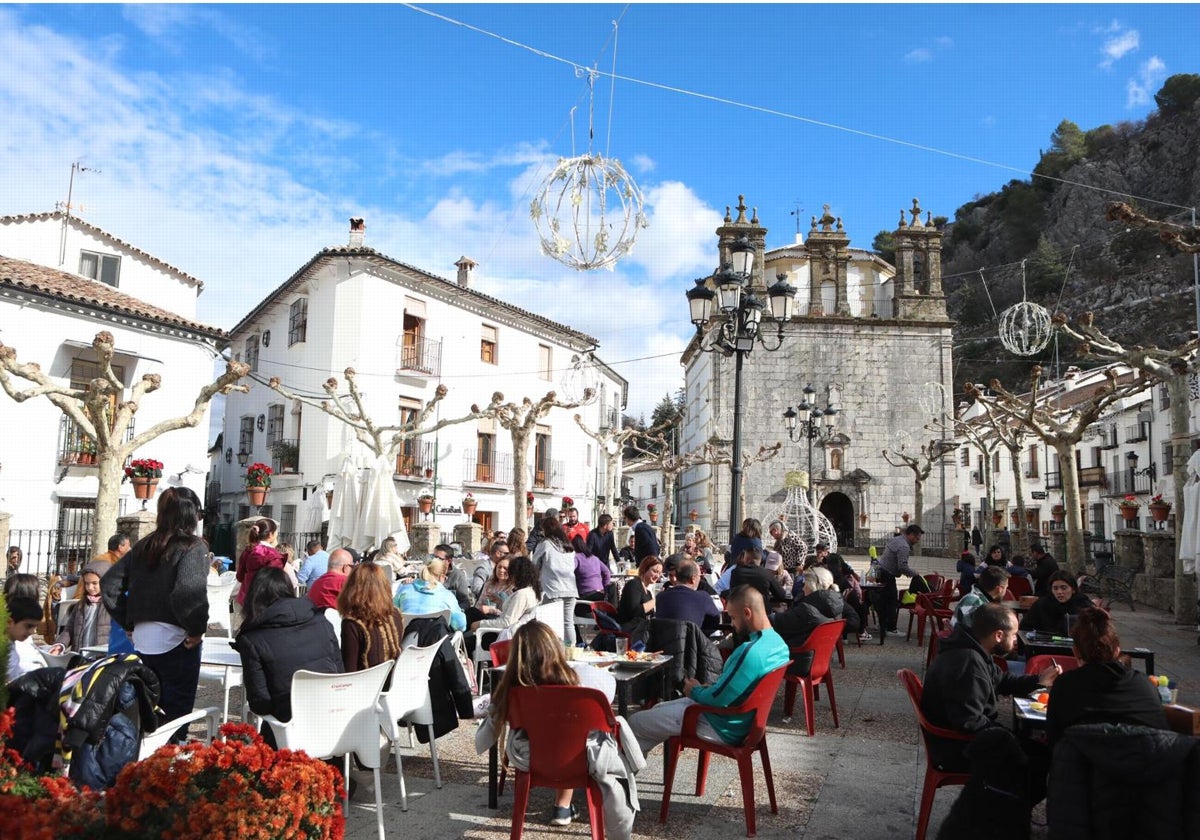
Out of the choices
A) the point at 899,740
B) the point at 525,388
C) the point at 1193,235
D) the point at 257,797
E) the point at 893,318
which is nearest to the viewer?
the point at 257,797

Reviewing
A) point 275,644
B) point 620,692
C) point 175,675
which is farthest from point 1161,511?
point 175,675

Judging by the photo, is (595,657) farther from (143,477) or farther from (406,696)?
(143,477)

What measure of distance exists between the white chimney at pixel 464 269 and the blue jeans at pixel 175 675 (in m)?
26.2

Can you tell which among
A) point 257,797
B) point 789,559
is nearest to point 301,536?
point 789,559

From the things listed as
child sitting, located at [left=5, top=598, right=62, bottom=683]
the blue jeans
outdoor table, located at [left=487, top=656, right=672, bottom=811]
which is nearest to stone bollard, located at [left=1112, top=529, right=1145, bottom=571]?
outdoor table, located at [left=487, top=656, right=672, bottom=811]

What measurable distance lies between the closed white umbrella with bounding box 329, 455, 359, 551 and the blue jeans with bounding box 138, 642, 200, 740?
8625 mm

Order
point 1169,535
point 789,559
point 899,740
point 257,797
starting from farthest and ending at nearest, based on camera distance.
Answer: point 1169,535 → point 789,559 → point 899,740 → point 257,797

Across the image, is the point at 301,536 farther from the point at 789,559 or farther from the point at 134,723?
the point at 134,723

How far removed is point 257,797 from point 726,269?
26.3 ft

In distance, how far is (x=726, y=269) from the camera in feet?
31.0

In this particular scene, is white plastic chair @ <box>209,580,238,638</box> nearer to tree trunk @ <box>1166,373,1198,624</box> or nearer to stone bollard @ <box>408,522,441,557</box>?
stone bollard @ <box>408,522,441,557</box>

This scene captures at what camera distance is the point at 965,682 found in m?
4.03

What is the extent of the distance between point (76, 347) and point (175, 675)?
1582cm

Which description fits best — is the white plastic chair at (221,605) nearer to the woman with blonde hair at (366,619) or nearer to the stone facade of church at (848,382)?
the woman with blonde hair at (366,619)
